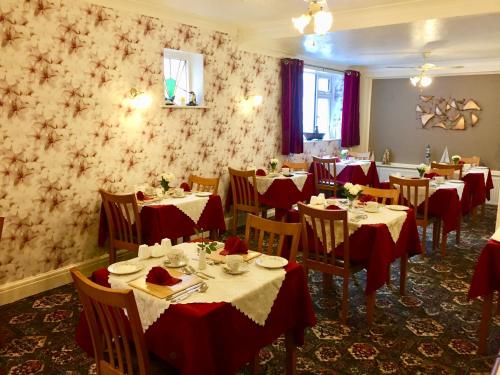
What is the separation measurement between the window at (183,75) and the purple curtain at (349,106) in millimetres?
3783

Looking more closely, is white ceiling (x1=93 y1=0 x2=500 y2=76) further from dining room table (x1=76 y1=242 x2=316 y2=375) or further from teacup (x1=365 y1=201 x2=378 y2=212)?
dining room table (x1=76 y1=242 x2=316 y2=375)

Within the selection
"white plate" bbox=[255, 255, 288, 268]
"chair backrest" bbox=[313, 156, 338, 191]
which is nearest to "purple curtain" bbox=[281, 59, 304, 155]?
"chair backrest" bbox=[313, 156, 338, 191]

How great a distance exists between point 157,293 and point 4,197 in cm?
214

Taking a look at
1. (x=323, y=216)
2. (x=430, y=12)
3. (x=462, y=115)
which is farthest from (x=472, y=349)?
(x=462, y=115)

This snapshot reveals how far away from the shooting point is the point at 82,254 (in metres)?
3.93

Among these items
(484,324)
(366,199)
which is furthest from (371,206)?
(484,324)

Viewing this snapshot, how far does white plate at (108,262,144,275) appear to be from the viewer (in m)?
2.06

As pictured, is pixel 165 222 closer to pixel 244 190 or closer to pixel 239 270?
pixel 244 190

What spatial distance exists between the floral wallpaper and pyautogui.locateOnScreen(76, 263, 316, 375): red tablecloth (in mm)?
1792

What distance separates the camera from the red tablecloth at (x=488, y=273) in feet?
8.13

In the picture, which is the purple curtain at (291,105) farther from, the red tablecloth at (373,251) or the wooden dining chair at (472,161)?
the red tablecloth at (373,251)

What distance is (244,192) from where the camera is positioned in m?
5.01
